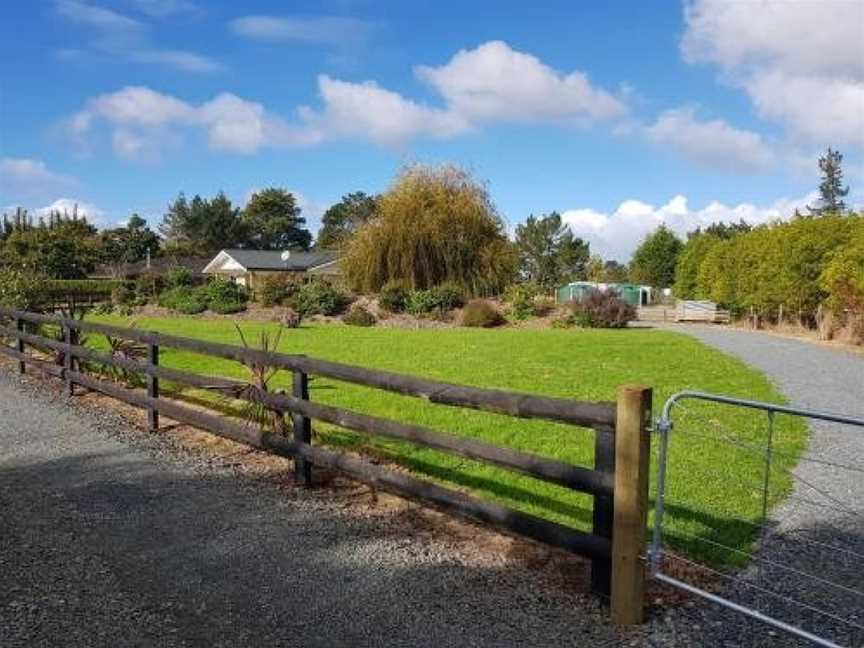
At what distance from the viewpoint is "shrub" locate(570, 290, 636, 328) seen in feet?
93.8

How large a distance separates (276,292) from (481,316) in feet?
33.0

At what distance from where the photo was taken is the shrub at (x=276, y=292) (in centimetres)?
3353

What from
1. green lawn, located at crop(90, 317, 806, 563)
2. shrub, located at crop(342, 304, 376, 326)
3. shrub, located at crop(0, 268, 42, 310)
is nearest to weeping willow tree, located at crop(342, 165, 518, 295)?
shrub, located at crop(342, 304, 376, 326)

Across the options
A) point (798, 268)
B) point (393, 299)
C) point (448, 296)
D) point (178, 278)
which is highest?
point (798, 268)

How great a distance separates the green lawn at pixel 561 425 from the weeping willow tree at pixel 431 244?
42.1 ft

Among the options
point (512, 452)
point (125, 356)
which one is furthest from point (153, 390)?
point (512, 452)

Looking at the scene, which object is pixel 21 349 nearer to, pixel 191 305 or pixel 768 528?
pixel 768 528

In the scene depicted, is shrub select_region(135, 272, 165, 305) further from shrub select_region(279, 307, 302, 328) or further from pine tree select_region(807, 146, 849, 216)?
pine tree select_region(807, 146, 849, 216)

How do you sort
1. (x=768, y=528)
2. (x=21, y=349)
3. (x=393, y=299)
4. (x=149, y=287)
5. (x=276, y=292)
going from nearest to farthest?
1. (x=768, y=528)
2. (x=21, y=349)
3. (x=393, y=299)
4. (x=276, y=292)
5. (x=149, y=287)

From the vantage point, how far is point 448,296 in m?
31.0

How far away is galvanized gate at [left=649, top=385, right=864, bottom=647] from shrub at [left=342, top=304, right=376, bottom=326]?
2194cm

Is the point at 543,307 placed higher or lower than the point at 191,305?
higher

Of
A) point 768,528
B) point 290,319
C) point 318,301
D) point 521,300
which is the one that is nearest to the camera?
point 768,528

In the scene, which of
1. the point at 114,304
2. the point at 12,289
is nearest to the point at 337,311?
the point at 114,304
